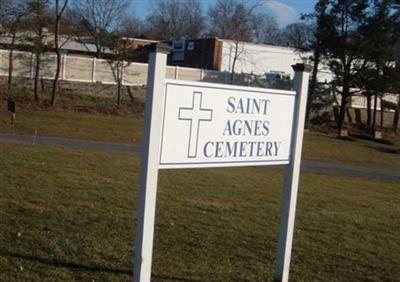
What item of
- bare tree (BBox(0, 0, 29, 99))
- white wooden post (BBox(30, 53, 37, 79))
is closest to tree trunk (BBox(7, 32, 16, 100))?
bare tree (BBox(0, 0, 29, 99))

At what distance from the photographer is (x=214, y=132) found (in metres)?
5.32

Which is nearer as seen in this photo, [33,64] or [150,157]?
[150,157]

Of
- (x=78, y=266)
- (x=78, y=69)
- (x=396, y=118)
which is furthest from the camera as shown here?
(x=396, y=118)

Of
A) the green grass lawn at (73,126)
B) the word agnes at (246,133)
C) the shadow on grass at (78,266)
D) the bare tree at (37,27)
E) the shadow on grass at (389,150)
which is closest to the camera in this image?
the word agnes at (246,133)

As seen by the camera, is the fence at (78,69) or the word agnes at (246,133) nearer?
the word agnes at (246,133)

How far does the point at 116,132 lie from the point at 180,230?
2233 cm

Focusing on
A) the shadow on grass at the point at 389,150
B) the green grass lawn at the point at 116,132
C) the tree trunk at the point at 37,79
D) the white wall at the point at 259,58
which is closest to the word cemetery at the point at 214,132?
the green grass lawn at the point at 116,132

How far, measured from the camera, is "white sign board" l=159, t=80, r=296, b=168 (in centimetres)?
494

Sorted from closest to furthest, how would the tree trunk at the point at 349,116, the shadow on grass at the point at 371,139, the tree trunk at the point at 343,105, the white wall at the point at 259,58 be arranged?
1. the shadow on grass at the point at 371,139
2. the tree trunk at the point at 343,105
3. the tree trunk at the point at 349,116
4. the white wall at the point at 259,58

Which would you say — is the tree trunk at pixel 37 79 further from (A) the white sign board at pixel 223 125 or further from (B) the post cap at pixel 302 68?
(A) the white sign board at pixel 223 125

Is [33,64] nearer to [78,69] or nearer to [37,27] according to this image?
[37,27]

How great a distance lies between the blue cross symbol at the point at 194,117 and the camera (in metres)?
5.04

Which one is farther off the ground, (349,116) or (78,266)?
(349,116)

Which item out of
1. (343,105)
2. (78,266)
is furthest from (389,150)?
(78,266)
